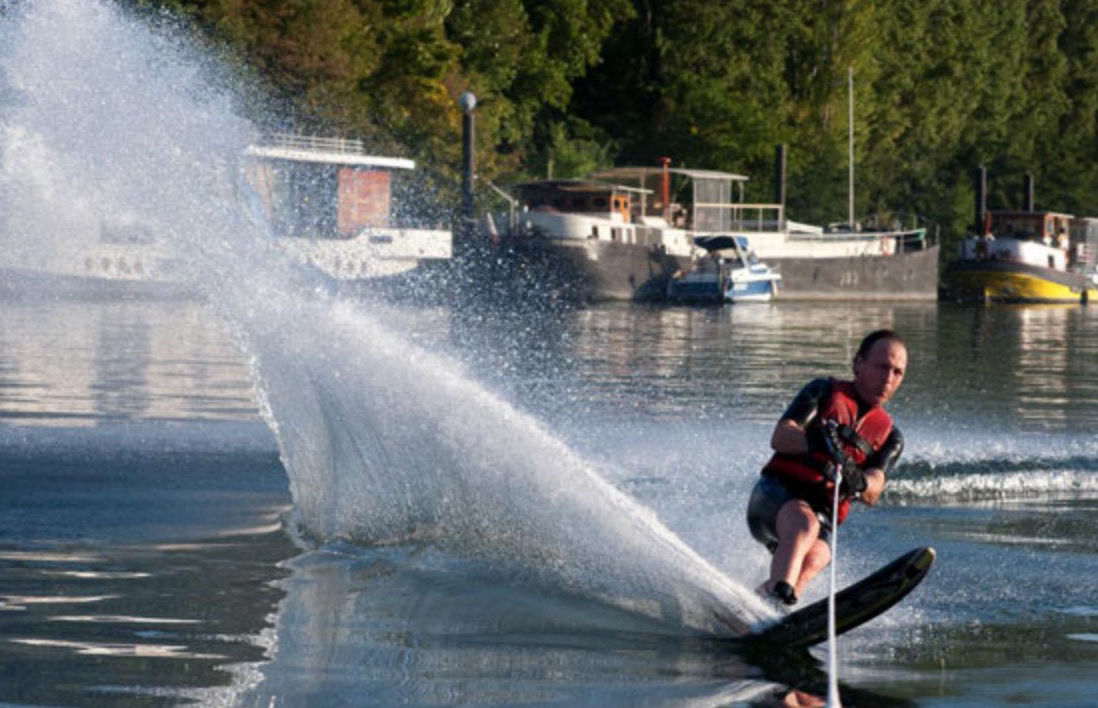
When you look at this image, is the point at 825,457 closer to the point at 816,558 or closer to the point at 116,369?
the point at 816,558

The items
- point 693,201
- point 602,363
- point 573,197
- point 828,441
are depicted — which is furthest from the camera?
point 693,201

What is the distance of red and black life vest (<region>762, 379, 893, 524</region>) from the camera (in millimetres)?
9477

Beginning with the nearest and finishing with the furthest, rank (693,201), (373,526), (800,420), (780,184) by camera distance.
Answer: (800,420) → (373,526) → (693,201) → (780,184)

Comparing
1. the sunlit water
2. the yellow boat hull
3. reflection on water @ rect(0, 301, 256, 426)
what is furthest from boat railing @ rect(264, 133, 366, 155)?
the sunlit water

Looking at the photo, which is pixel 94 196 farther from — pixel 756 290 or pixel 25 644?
pixel 756 290

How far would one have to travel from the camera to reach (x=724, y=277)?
61875 millimetres

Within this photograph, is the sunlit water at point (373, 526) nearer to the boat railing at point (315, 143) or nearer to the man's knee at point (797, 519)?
the man's knee at point (797, 519)

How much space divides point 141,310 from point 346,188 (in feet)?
61.5

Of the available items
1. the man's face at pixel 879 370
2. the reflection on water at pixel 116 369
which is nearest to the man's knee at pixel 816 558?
the man's face at pixel 879 370

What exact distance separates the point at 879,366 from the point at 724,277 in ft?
172

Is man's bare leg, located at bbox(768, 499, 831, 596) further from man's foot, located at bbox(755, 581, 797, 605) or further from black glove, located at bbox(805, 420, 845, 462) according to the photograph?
black glove, located at bbox(805, 420, 845, 462)

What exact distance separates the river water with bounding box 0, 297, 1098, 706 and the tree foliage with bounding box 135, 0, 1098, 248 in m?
38.7

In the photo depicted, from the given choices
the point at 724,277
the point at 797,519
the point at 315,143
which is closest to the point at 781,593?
the point at 797,519

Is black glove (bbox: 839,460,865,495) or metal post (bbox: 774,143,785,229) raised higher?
metal post (bbox: 774,143,785,229)
